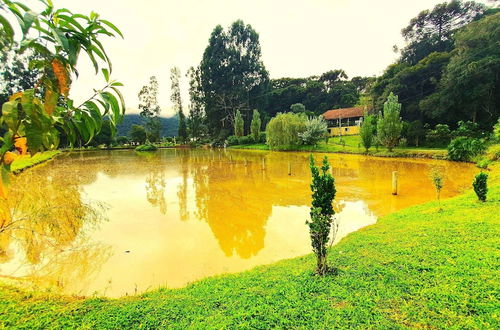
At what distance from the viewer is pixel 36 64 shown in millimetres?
1284

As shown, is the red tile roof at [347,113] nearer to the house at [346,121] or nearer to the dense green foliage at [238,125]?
the house at [346,121]

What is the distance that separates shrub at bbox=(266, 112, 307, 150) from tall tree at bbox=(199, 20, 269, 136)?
1951cm

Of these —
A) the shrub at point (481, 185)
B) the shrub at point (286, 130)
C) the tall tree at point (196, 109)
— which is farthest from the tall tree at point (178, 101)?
the shrub at point (481, 185)

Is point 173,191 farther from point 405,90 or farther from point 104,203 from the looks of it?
point 405,90

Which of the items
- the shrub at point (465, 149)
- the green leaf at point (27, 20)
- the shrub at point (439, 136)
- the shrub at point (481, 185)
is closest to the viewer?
the green leaf at point (27, 20)

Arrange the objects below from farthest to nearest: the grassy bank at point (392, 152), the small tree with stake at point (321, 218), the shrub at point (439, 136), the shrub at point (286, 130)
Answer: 1. the shrub at point (286, 130)
2. the shrub at point (439, 136)
3. the grassy bank at point (392, 152)
4. the small tree with stake at point (321, 218)

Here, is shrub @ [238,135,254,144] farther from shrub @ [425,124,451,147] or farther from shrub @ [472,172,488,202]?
shrub @ [472,172,488,202]

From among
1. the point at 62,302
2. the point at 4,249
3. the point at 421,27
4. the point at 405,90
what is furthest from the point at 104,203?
the point at 421,27

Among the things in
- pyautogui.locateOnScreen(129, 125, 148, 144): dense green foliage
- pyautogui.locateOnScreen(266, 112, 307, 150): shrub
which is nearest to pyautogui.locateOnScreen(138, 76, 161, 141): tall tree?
pyautogui.locateOnScreen(129, 125, 148, 144): dense green foliage

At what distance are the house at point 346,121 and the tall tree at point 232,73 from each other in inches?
645

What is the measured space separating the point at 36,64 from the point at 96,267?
6.88 metres

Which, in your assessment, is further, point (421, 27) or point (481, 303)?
point (421, 27)

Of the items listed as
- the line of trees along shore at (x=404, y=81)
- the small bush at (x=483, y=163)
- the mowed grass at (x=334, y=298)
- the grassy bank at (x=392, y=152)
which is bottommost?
the mowed grass at (x=334, y=298)

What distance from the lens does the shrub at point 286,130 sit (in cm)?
3816
